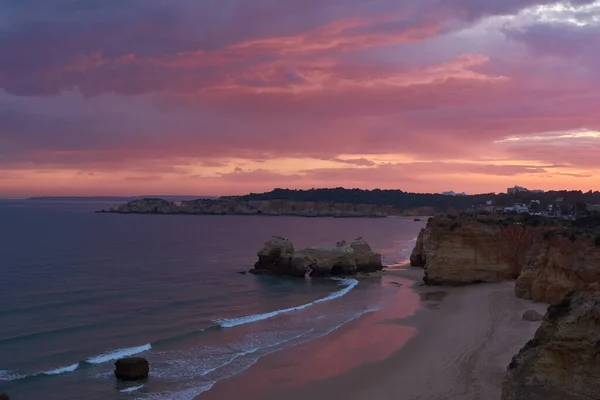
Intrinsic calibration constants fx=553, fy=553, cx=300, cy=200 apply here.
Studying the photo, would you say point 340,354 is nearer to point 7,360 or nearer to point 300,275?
point 7,360

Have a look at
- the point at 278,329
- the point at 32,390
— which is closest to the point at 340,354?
the point at 278,329

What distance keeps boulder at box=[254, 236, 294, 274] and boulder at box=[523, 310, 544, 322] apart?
25735mm

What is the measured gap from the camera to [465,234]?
3616 centimetres

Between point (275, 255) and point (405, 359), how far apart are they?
2862cm

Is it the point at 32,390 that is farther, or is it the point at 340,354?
the point at 340,354

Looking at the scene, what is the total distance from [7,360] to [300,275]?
2760cm

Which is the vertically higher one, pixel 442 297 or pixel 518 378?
pixel 518 378

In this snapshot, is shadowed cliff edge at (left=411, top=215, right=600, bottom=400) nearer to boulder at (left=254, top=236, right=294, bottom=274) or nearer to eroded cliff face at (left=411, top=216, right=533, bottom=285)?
eroded cliff face at (left=411, top=216, right=533, bottom=285)

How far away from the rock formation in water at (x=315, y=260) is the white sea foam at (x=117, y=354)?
24.6m

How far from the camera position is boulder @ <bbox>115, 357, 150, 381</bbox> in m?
17.4

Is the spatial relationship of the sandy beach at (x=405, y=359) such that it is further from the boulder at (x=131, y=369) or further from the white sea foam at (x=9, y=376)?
the white sea foam at (x=9, y=376)

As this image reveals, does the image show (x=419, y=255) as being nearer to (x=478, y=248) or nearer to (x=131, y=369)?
(x=478, y=248)

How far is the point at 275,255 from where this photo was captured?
47594mm

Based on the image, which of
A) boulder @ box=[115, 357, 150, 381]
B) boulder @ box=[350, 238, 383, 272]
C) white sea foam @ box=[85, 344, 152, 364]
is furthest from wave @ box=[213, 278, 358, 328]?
boulder @ box=[350, 238, 383, 272]
